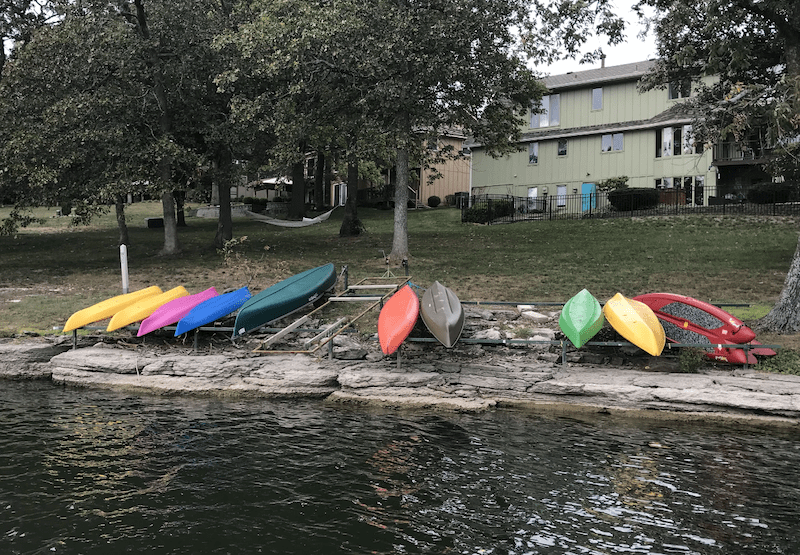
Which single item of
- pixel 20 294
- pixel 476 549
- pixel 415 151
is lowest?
pixel 476 549

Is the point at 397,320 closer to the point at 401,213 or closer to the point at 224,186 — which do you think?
the point at 401,213

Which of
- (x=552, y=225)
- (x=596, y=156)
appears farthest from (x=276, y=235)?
(x=596, y=156)

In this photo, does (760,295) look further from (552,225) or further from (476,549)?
(552,225)

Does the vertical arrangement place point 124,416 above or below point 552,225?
below

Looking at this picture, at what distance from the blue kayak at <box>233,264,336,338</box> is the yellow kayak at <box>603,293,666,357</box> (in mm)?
6264

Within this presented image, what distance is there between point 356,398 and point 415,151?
42.6ft

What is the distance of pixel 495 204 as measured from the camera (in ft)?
114

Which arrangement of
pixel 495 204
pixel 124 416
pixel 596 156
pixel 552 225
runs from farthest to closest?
1. pixel 596 156
2. pixel 495 204
3. pixel 552 225
4. pixel 124 416

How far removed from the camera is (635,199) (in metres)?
32.0

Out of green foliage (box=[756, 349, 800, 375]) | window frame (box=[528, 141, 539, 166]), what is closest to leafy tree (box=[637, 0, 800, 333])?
green foliage (box=[756, 349, 800, 375])

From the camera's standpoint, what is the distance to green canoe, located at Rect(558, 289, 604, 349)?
40.7 feet

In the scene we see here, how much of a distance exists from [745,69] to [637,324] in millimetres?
11704

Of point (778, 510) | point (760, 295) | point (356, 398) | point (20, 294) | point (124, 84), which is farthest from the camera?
point (124, 84)

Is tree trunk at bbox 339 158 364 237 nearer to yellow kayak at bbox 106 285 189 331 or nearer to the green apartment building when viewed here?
the green apartment building
